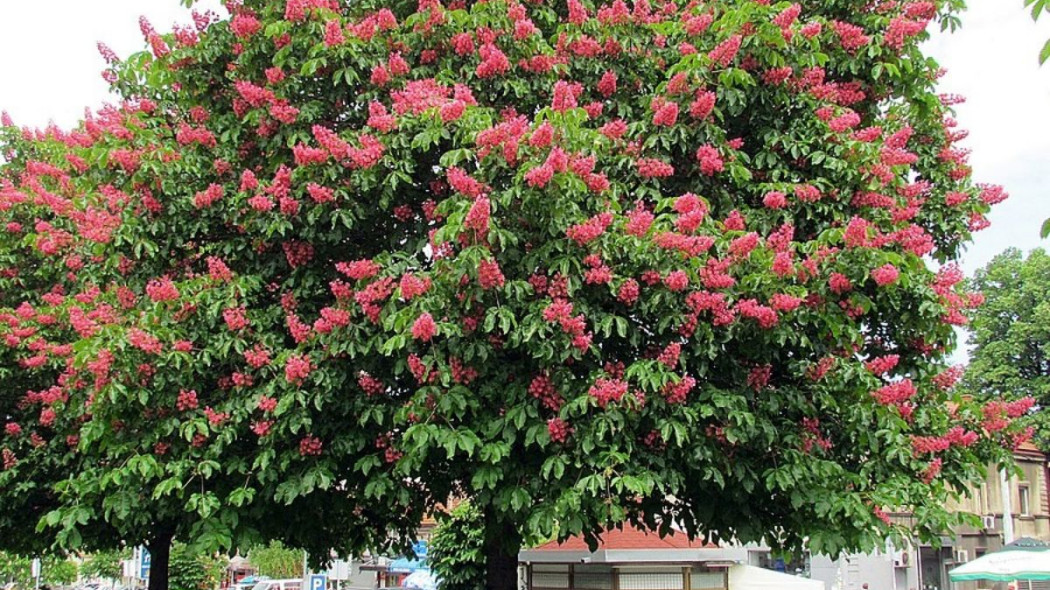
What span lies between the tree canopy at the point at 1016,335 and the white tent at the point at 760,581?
1921cm

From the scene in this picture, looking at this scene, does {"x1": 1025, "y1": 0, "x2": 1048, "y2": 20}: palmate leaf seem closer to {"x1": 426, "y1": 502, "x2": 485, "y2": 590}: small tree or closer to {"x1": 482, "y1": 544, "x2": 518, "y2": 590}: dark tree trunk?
{"x1": 482, "y1": 544, "x2": 518, "y2": 590}: dark tree trunk

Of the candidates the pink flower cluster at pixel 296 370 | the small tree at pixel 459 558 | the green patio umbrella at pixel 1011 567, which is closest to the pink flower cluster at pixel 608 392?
the pink flower cluster at pixel 296 370

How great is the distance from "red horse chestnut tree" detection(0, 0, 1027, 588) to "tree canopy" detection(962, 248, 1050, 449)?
2725 centimetres

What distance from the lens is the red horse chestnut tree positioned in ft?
22.7

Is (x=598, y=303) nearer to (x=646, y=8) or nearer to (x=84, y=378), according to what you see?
(x=646, y=8)

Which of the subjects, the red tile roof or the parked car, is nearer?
the red tile roof

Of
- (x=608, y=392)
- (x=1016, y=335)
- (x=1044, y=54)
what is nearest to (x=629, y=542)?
(x=608, y=392)

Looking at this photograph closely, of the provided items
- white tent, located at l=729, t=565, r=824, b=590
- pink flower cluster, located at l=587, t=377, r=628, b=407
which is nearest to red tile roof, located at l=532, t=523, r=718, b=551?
white tent, located at l=729, t=565, r=824, b=590

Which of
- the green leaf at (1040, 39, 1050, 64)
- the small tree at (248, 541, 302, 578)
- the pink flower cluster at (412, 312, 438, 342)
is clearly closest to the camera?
the green leaf at (1040, 39, 1050, 64)

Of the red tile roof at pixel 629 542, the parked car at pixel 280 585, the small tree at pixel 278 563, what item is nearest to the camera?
the red tile roof at pixel 629 542

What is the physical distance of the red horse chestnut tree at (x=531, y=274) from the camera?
693 cm

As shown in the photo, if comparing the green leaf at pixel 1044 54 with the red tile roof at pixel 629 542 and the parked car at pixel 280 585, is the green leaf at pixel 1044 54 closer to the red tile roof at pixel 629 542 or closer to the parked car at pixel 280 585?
the red tile roof at pixel 629 542

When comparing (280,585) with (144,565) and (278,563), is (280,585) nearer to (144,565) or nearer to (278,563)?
(278,563)

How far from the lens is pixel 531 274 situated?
6.93 m
